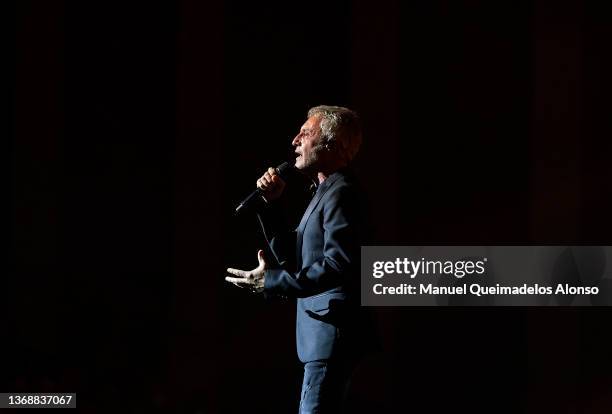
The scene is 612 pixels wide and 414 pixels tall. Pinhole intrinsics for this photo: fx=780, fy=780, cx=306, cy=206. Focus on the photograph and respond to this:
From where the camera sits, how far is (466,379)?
5.88 m

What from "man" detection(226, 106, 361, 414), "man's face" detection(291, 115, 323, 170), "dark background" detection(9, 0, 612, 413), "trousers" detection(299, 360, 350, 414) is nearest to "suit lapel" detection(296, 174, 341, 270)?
"man" detection(226, 106, 361, 414)

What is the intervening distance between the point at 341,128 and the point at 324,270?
0.59 metres

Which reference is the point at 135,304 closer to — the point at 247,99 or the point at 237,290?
the point at 237,290

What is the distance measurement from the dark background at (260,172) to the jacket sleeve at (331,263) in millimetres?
3077

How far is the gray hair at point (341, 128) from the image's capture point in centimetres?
283

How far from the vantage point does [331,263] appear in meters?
2.53

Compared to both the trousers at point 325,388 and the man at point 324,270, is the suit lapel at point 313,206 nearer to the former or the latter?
the man at point 324,270

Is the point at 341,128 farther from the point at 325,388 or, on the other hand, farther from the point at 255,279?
the point at 325,388

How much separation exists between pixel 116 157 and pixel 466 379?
126 inches

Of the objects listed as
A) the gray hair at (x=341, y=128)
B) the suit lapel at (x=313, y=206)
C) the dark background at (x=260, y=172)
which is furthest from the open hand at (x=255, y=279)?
the dark background at (x=260, y=172)

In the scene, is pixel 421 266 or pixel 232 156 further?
pixel 232 156

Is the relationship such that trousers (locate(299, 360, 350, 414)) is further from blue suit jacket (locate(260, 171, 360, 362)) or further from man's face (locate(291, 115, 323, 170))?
man's face (locate(291, 115, 323, 170))

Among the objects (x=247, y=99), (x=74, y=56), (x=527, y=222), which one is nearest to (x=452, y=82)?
(x=527, y=222)

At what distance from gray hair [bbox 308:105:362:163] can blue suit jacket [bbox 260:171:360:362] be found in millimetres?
127
